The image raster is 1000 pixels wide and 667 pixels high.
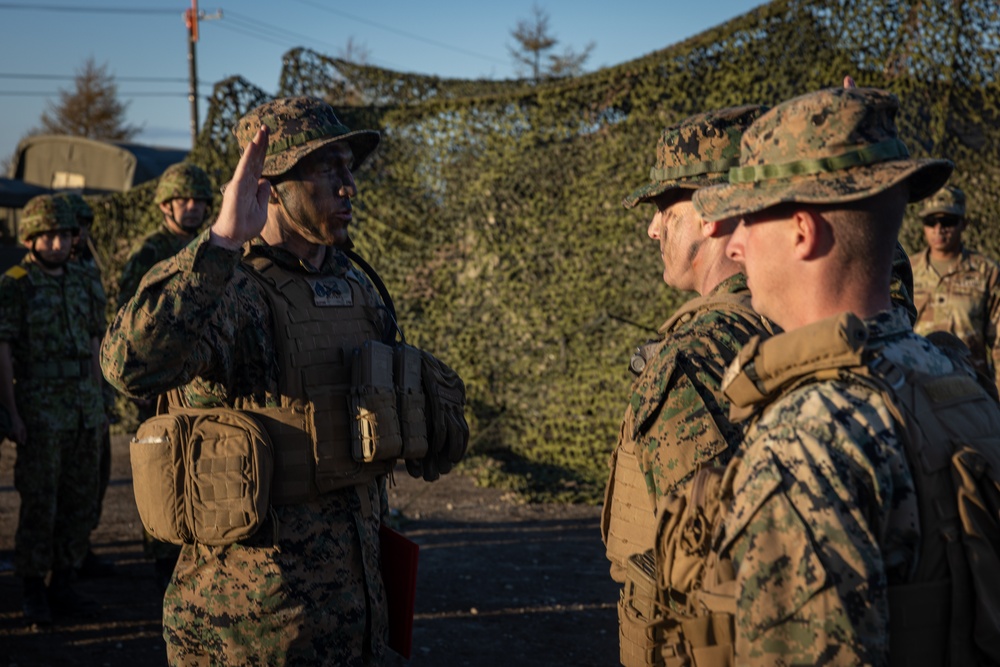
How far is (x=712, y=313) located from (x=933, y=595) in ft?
3.31

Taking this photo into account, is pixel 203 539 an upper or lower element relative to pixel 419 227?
lower

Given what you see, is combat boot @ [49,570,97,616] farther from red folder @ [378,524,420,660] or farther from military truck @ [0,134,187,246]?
military truck @ [0,134,187,246]

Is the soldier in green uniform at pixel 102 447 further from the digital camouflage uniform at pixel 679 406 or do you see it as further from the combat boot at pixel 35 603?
the digital camouflage uniform at pixel 679 406

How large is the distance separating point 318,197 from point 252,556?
105 centimetres

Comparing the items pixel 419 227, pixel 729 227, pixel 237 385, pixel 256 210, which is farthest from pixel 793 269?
pixel 419 227

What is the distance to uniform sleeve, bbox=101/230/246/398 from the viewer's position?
2.43m

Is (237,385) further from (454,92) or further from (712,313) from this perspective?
(454,92)

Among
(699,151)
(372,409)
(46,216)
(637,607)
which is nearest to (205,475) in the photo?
(372,409)

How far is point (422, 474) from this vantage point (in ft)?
10.8

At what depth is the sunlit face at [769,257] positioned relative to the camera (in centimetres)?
164

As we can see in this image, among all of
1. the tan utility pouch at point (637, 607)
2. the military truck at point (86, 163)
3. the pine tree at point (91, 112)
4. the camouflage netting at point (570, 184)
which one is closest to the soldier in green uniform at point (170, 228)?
the camouflage netting at point (570, 184)

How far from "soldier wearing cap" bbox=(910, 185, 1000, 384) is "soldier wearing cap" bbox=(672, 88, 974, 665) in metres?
5.89

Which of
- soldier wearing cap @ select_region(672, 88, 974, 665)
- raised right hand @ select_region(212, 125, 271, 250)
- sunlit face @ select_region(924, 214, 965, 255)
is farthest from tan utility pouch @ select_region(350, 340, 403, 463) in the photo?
sunlit face @ select_region(924, 214, 965, 255)

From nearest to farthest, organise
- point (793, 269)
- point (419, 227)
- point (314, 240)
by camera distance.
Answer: point (793, 269), point (314, 240), point (419, 227)
